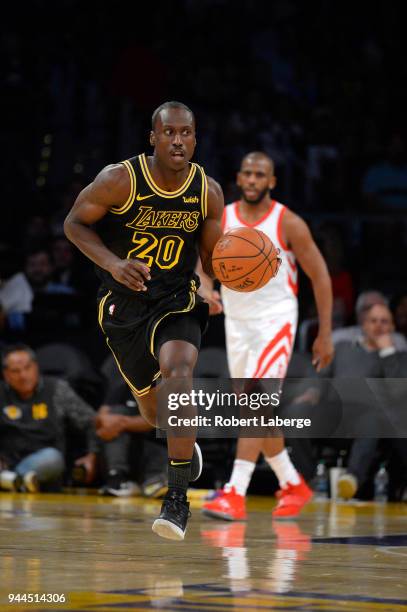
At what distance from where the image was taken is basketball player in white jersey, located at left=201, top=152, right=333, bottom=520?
25.6 ft

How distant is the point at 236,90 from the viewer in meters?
15.6

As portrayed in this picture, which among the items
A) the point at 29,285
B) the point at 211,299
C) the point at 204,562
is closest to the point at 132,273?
the point at 204,562

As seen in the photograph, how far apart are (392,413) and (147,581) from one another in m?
5.54

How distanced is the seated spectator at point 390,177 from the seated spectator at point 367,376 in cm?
375

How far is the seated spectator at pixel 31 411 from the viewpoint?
10164 millimetres

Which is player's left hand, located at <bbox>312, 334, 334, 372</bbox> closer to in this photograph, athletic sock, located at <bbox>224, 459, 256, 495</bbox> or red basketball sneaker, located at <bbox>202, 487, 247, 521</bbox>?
athletic sock, located at <bbox>224, 459, 256, 495</bbox>

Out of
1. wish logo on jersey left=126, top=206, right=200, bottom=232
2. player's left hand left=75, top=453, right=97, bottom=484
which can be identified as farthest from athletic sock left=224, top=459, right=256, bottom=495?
player's left hand left=75, top=453, right=97, bottom=484

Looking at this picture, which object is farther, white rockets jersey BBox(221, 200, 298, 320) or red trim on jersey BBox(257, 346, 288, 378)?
white rockets jersey BBox(221, 200, 298, 320)

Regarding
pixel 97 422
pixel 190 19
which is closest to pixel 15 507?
pixel 97 422

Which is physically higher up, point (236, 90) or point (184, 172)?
Result: point (236, 90)

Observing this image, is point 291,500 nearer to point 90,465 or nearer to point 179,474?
point 179,474

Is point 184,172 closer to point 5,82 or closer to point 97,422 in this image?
point 97,422

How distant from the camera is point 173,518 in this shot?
541 cm

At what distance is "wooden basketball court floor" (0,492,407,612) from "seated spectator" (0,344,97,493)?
7.09 ft
